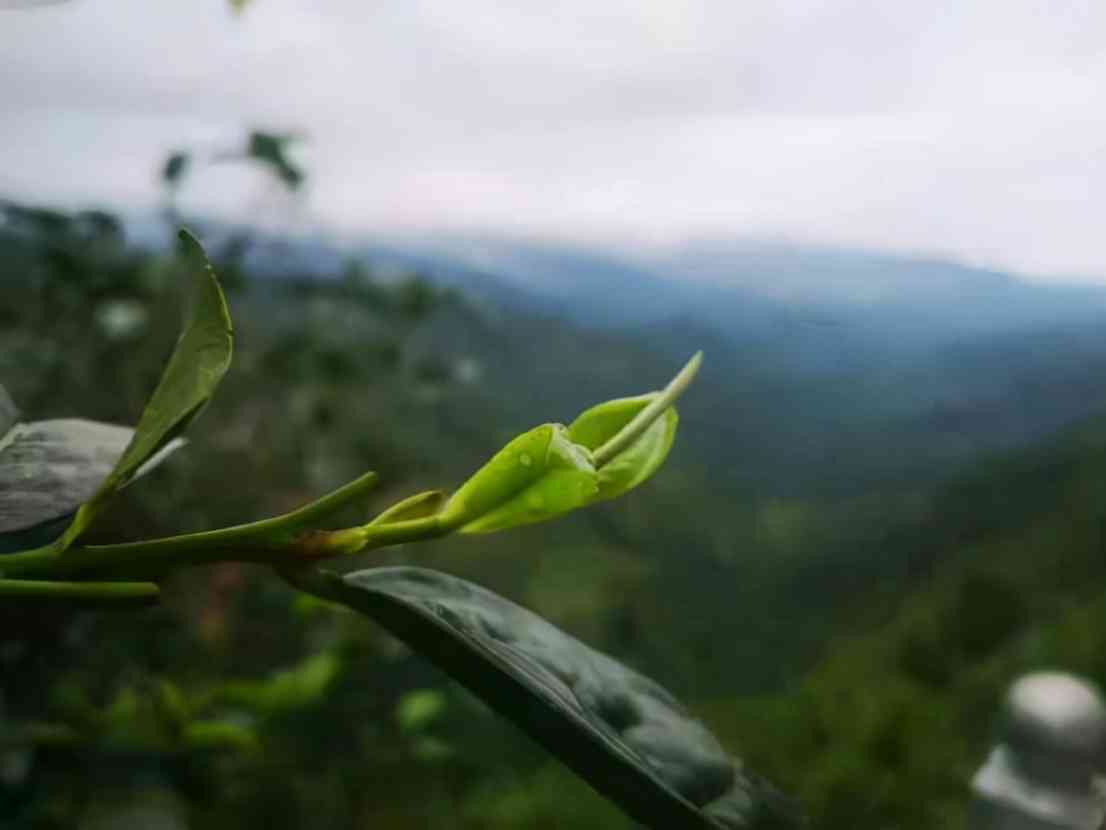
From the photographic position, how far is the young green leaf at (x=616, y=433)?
0.17 meters

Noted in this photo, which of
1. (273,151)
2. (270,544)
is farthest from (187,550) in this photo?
(273,151)

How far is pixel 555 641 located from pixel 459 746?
28.5 inches

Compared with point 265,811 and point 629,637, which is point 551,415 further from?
point 265,811

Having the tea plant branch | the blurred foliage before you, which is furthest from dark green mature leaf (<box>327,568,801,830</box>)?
the blurred foliage

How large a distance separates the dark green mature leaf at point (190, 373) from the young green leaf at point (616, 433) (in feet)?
0.19

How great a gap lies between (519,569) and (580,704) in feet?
2.24

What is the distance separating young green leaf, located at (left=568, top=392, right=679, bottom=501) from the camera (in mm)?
171

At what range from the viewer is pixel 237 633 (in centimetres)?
85

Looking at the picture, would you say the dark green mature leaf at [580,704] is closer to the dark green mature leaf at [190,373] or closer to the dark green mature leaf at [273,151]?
the dark green mature leaf at [190,373]

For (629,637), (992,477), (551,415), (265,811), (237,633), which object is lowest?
(265,811)

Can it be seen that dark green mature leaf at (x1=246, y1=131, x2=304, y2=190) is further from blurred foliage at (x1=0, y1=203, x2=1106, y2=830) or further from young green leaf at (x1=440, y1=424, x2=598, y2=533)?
young green leaf at (x1=440, y1=424, x2=598, y2=533)

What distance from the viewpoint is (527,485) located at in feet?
0.53

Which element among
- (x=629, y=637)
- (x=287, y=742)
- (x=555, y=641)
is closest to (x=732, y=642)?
(x=629, y=637)

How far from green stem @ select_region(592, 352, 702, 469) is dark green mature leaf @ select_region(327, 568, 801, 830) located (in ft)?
0.11
